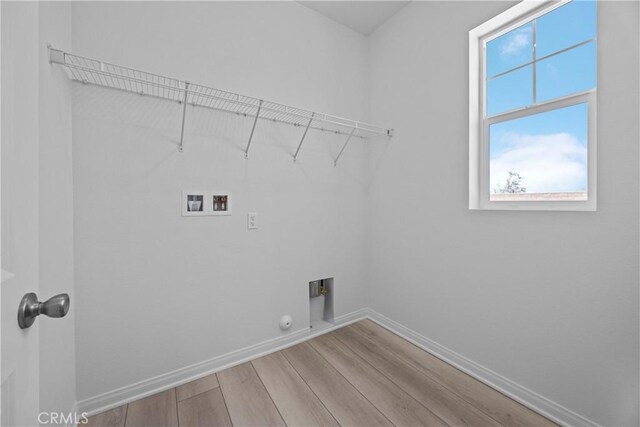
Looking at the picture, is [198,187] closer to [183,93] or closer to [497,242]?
[183,93]

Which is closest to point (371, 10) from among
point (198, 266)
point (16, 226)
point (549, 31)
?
point (549, 31)

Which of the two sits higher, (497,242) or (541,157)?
(541,157)

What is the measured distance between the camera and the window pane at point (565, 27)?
132 cm

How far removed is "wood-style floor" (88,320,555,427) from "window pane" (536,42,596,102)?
Result: 5.70ft

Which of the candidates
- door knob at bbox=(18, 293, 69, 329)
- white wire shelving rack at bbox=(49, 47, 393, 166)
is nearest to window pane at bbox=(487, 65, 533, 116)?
white wire shelving rack at bbox=(49, 47, 393, 166)

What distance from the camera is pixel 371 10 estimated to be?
2.18 metres

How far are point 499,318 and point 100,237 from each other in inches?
91.4

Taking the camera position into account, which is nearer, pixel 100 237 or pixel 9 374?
pixel 9 374

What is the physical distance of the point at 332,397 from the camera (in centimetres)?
151

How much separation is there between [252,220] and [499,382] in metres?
1.85

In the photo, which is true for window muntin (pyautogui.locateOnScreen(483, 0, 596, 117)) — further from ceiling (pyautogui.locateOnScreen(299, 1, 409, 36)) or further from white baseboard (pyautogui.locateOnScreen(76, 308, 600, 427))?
white baseboard (pyautogui.locateOnScreen(76, 308, 600, 427))

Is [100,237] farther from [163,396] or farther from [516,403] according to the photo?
[516,403]

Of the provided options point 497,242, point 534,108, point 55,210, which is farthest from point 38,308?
point 534,108

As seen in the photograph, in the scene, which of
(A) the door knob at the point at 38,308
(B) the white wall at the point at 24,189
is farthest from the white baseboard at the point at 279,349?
(A) the door knob at the point at 38,308
